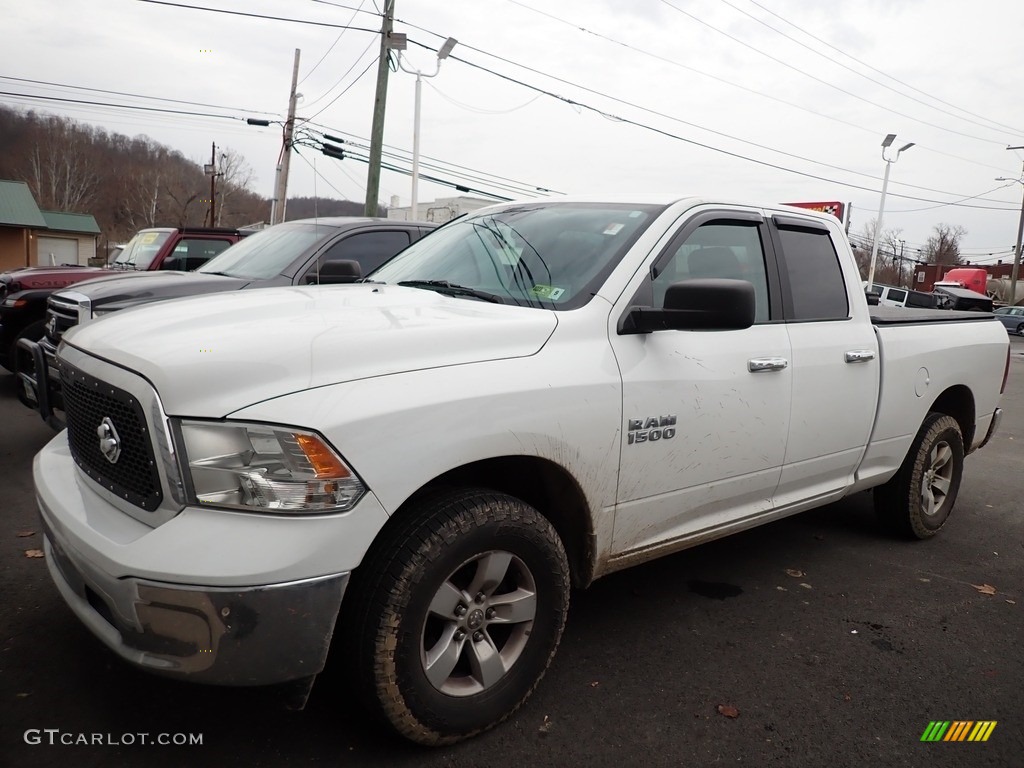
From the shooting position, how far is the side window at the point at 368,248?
644cm

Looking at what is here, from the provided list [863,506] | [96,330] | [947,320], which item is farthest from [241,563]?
[863,506]

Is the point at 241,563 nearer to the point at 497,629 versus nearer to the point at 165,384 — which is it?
the point at 165,384

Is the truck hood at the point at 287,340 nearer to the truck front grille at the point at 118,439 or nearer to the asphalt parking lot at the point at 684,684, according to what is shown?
the truck front grille at the point at 118,439

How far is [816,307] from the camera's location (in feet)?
12.5

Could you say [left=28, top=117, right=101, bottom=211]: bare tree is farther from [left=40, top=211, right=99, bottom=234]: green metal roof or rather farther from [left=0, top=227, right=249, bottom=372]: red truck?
[left=0, top=227, right=249, bottom=372]: red truck

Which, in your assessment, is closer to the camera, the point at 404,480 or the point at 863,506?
the point at 404,480

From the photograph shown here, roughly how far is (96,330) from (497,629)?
5.59ft

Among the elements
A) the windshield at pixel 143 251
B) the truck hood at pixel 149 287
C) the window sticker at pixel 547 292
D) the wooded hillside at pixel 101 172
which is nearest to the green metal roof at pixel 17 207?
the wooded hillside at pixel 101 172

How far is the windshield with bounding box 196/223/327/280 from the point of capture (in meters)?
6.33

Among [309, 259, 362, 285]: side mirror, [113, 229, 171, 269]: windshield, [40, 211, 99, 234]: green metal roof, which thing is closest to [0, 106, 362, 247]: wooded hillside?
[40, 211, 99, 234]: green metal roof

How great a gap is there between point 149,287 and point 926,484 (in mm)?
5452

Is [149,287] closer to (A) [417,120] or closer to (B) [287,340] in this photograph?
(B) [287,340]

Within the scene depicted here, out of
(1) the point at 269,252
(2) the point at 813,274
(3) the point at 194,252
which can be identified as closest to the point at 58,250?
(3) the point at 194,252

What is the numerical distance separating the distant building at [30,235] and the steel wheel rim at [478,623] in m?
43.2
